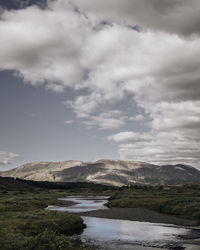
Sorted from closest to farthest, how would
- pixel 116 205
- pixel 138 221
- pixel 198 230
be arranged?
pixel 198 230 → pixel 138 221 → pixel 116 205

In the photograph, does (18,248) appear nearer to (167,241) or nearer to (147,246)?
(147,246)

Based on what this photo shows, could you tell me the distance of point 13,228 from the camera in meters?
49.6

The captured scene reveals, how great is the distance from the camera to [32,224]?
Answer: 54312 millimetres

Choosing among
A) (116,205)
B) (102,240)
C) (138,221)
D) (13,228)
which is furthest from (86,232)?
(116,205)

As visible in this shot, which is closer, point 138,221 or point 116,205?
point 138,221

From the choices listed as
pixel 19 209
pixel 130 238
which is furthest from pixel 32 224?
pixel 19 209

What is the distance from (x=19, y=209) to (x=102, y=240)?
44164mm

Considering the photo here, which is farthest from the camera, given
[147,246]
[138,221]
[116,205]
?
[116,205]

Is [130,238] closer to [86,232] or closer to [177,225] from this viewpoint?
[86,232]

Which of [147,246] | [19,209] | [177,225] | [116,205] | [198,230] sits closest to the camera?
[147,246]

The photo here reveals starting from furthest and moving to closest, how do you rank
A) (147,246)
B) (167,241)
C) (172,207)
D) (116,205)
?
(116,205), (172,207), (167,241), (147,246)

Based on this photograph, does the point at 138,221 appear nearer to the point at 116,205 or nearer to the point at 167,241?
the point at 167,241

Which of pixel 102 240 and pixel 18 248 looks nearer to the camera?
pixel 18 248

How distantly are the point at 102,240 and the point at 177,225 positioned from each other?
27.7 metres
